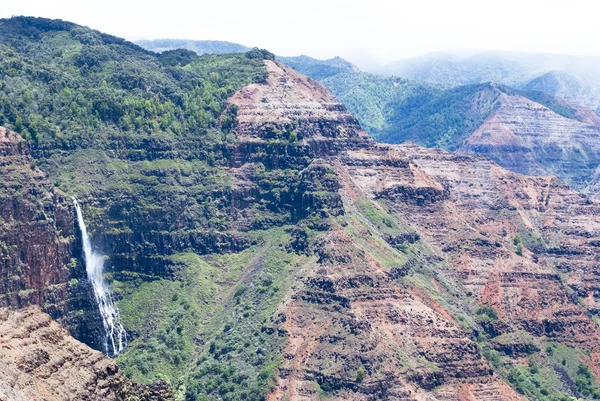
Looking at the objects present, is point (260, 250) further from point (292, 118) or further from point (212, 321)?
point (292, 118)

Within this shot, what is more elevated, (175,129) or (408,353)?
(175,129)

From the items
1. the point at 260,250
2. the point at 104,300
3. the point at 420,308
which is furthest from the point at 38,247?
the point at 420,308

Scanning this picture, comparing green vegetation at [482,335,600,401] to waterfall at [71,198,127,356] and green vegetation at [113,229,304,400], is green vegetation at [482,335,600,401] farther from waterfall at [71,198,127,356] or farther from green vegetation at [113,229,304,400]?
waterfall at [71,198,127,356]

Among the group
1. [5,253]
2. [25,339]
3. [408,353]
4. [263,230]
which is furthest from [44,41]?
[25,339]

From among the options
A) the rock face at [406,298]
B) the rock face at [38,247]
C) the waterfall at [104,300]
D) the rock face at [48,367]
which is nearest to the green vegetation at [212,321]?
the waterfall at [104,300]

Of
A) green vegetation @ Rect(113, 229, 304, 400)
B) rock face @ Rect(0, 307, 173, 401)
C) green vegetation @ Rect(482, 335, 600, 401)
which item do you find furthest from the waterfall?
rock face @ Rect(0, 307, 173, 401)

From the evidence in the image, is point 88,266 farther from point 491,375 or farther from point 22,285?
point 491,375
